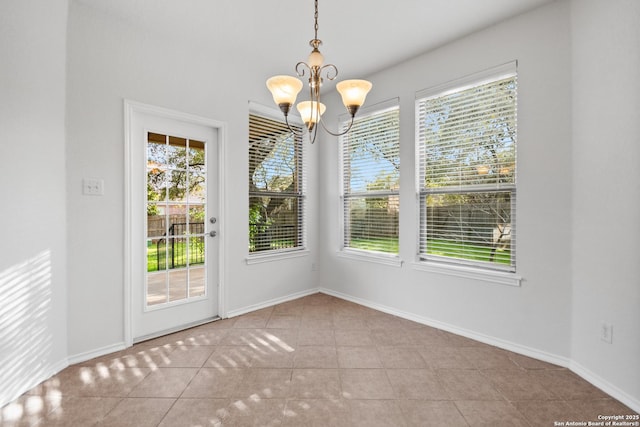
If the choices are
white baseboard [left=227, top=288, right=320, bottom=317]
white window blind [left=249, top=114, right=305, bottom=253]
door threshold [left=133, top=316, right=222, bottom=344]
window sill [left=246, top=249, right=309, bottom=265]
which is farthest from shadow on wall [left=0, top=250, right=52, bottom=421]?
white window blind [left=249, top=114, right=305, bottom=253]

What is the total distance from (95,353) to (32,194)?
130 cm

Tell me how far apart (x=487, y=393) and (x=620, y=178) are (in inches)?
62.2

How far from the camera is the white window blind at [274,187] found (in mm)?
3494

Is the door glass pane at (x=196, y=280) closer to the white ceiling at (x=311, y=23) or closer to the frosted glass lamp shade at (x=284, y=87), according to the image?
the frosted glass lamp shade at (x=284, y=87)

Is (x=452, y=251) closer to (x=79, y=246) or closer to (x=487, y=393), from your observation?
(x=487, y=393)

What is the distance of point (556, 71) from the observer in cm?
223

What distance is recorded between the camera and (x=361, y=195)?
368 centimetres

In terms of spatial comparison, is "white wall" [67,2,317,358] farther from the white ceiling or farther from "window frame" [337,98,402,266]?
"window frame" [337,98,402,266]

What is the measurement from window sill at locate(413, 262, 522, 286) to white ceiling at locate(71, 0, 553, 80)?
212cm

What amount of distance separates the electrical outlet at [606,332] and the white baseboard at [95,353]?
354 cm

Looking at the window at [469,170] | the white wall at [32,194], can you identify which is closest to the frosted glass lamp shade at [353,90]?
the window at [469,170]

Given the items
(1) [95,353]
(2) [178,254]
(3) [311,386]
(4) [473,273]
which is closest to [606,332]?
(4) [473,273]

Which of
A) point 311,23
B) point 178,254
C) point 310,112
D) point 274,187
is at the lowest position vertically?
point 178,254

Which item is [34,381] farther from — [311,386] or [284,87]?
[284,87]
